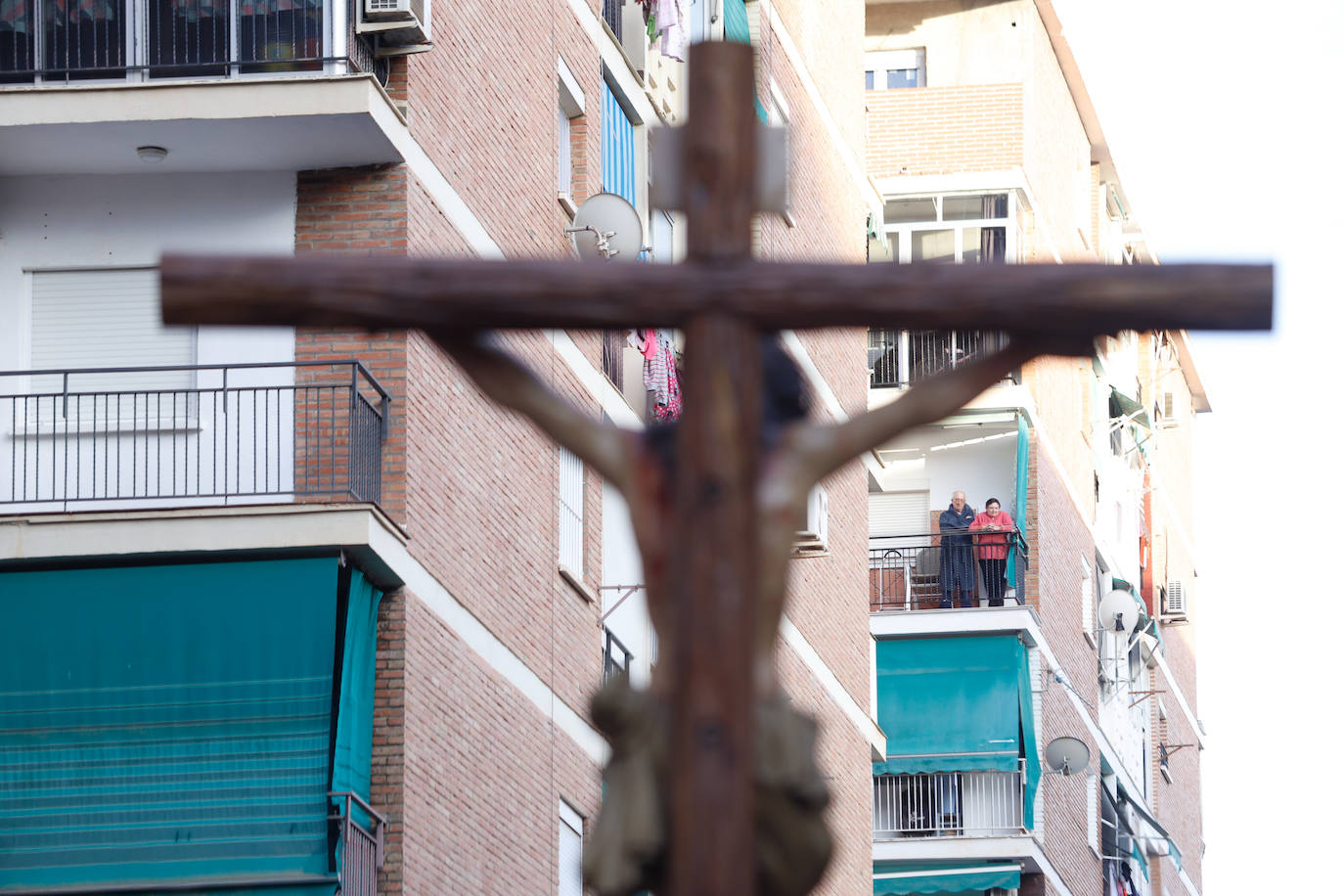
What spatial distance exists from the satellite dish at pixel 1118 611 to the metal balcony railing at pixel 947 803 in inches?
422

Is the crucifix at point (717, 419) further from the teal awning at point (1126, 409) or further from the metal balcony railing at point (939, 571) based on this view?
the teal awning at point (1126, 409)

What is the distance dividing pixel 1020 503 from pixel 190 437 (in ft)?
79.0

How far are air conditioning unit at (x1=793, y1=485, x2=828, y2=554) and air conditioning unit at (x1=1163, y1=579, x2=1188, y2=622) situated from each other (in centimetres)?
2931

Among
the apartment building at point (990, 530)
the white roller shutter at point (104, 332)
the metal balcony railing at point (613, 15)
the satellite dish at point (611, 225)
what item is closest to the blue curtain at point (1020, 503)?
the apartment building at point (990, 530)

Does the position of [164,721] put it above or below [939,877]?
above

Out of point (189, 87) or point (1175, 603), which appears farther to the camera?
point (1175, 603)

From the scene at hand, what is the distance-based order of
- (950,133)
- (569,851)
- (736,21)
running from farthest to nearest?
(950,133)
(736,21)
(569,851)

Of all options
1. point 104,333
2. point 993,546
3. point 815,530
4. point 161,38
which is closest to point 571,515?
point 104,333

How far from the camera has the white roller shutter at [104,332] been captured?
22.4 m

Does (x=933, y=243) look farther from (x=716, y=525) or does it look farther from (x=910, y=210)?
(x=716, y=525)

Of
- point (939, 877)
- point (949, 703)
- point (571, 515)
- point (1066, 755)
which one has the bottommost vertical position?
point (939, 877)

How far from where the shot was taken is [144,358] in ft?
73.5

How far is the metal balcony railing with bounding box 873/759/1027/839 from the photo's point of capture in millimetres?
41781

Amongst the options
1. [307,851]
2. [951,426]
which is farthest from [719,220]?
[951,426]
